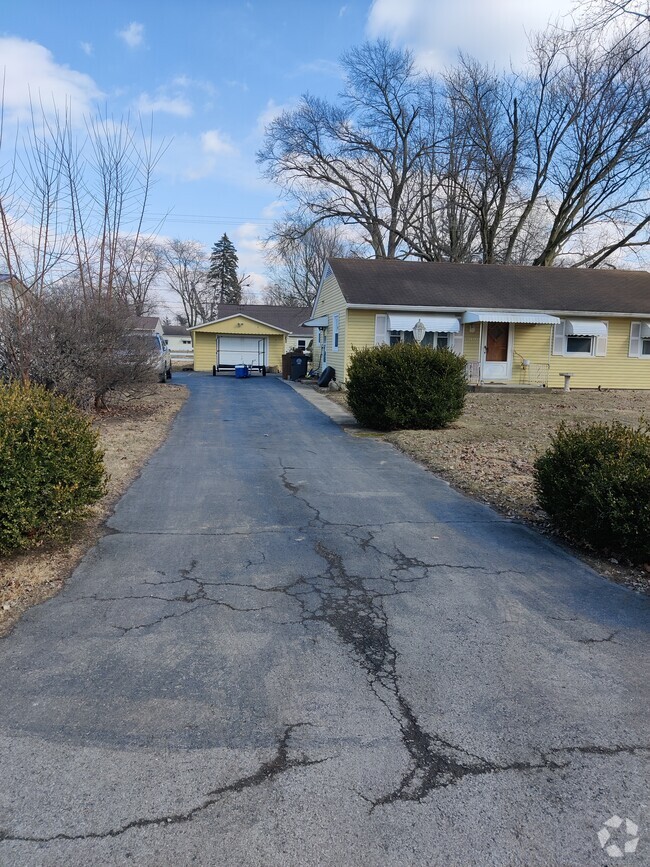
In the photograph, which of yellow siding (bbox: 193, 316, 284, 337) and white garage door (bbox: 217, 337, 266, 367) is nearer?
yellow siding (bbox: 193, 316, 284, 337)

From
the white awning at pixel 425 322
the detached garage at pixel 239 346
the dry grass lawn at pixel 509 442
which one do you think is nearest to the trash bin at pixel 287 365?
the detached garage at pixel 239 346

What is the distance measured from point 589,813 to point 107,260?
12251 mm

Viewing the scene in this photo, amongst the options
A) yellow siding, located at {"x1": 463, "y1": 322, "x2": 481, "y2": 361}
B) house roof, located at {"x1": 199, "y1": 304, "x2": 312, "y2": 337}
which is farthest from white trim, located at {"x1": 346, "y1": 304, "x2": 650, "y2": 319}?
house roof, located at {"x1": 199, "y1": 304, "x2": 312, "y2": 337}

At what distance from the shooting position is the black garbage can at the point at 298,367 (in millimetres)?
27000

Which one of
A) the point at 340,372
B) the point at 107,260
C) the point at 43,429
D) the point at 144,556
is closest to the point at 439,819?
the point at 144,556

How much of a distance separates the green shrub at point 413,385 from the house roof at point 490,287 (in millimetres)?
8192

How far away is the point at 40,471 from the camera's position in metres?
4.62

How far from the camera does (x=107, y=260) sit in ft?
39.8

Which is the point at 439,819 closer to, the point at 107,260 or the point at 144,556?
the point at 144,556

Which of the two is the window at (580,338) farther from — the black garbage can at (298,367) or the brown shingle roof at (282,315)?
the brown shingle roof at (282,315)

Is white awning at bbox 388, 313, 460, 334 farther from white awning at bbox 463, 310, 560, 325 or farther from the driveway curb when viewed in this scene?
the driveway curb

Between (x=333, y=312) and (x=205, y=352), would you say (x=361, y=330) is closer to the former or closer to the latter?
(x=333, y=312)

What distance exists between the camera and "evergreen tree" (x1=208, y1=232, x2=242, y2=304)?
69.4 metres

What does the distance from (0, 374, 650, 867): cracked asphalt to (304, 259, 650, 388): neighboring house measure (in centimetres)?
1517
